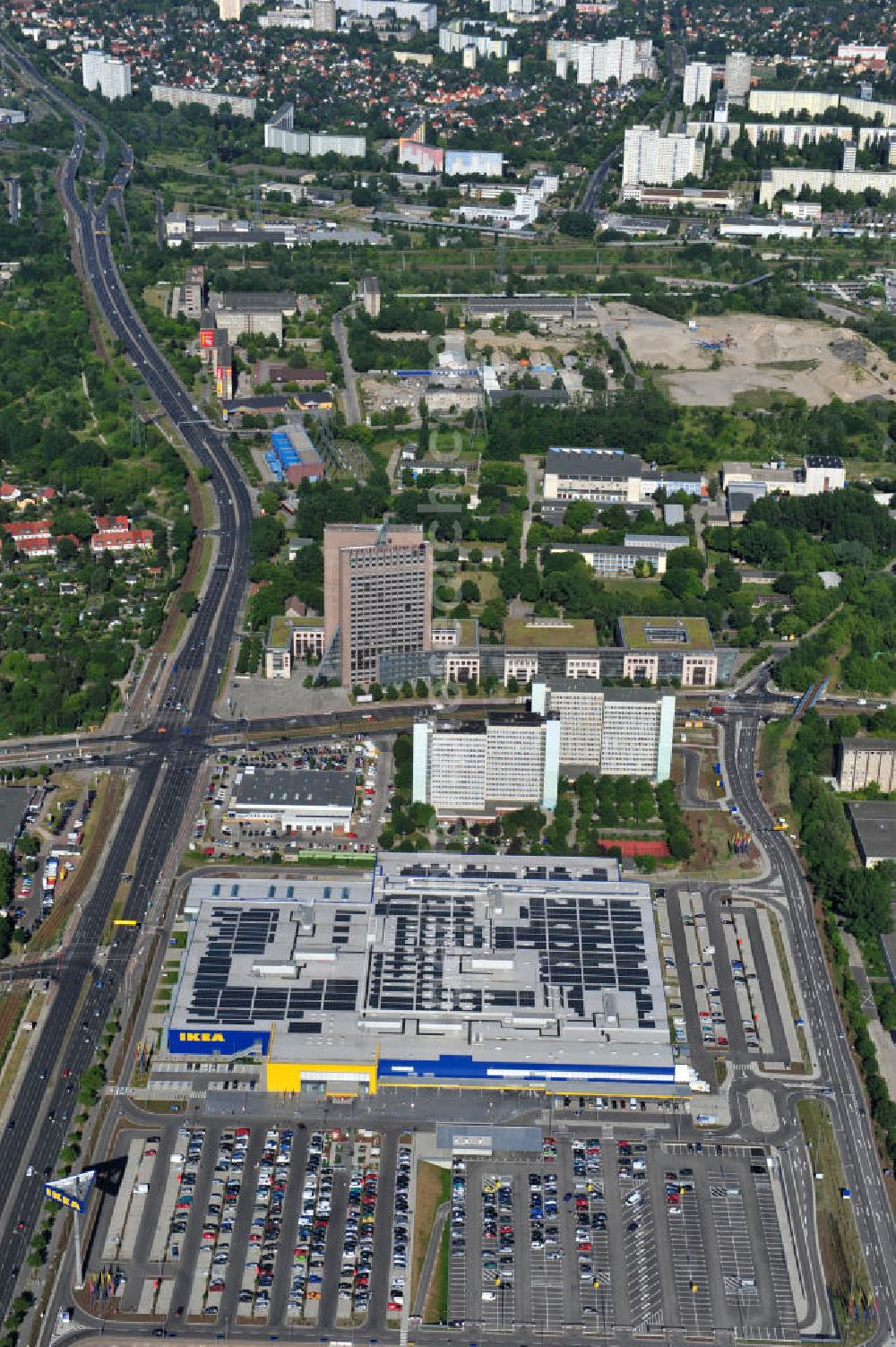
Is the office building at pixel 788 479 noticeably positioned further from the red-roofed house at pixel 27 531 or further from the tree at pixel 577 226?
the tree at pixel 577 226

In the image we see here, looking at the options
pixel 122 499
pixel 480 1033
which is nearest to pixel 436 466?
pixel 122 499

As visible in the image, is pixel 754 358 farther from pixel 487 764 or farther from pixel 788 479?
pixel 487 764

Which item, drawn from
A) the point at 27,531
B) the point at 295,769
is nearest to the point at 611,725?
the point at 295,769

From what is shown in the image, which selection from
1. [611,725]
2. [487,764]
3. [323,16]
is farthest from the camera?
[323,16]

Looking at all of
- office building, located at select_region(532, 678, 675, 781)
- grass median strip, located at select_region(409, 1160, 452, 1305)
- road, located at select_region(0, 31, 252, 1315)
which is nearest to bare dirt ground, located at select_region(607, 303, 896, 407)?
road, located at select_region(0, 31, 252, 1315)

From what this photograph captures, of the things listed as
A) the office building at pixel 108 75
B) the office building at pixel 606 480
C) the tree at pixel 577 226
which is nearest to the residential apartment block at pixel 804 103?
the tree at pixel 577 226

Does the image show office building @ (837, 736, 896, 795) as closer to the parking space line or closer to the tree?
the parking space line
